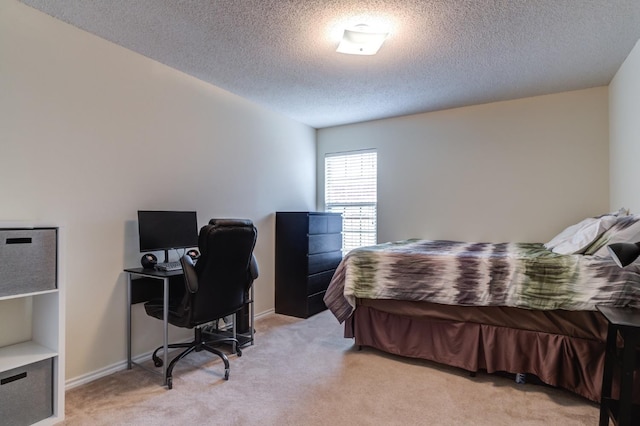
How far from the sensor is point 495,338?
241 centimetres

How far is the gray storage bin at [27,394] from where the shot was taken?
1.75m

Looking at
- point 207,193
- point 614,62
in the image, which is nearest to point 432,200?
point 614,62

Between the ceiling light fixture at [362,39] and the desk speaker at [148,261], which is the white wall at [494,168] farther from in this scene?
the desk speaker at [148,261]

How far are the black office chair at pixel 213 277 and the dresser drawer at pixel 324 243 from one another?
1467mm

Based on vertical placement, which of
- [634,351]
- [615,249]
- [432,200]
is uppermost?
[432,200]

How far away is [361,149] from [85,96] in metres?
3.18

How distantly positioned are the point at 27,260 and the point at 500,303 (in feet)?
9.29

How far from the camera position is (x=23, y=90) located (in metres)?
2.11

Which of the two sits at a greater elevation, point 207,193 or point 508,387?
point 207,193

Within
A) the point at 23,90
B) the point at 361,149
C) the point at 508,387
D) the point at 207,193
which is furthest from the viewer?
the point at 361,149

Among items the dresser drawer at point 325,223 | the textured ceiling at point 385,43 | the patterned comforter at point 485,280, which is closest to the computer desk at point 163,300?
the patterned comforter at point 485,280

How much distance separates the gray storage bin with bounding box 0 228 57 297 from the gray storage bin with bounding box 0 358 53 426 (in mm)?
422

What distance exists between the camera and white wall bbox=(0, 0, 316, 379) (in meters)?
2.11

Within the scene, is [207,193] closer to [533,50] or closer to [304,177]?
[304,177]
